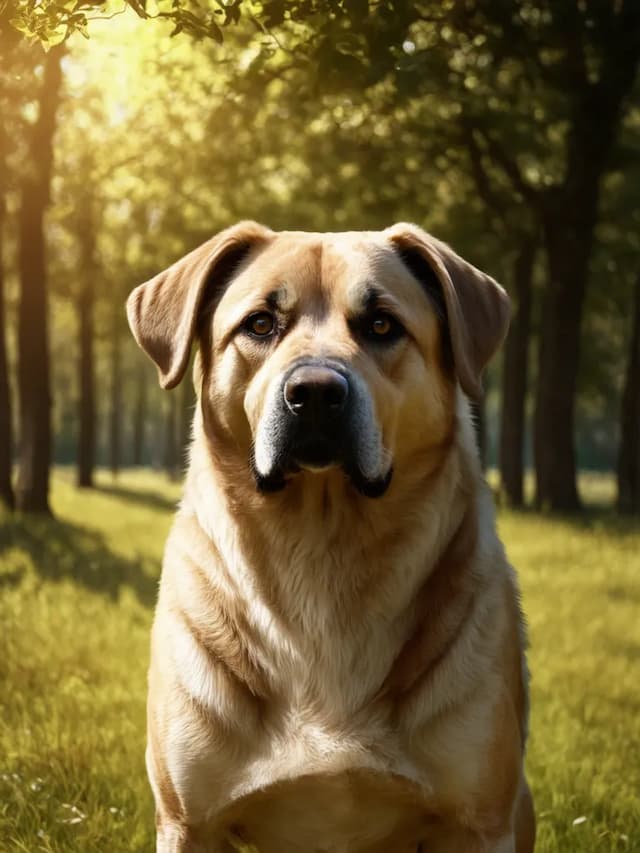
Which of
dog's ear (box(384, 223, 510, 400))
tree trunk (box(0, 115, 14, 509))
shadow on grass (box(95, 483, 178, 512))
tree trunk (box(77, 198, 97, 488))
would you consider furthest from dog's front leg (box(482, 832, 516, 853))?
tree trunk (box(77, 198, 97, 488))

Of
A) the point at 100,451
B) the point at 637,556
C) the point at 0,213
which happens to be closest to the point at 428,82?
the point at 637,556

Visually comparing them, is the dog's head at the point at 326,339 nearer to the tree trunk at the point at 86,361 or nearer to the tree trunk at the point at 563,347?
the tree trunk at the point at 563,347

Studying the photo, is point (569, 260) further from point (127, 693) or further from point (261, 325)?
point (261, 325)

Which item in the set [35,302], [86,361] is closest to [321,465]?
[35,302]

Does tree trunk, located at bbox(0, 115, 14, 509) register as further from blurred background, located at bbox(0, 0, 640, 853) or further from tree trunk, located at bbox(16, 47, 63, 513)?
tree trunk, located at bbox(16, 47, 63, 513)

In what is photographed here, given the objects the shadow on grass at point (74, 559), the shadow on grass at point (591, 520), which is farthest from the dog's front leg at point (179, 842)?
the shadow on grass at point (591, 520)

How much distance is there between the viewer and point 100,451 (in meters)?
79.4

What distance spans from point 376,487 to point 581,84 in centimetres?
1281

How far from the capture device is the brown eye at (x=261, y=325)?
12.8 feet

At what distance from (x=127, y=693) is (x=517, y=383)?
15075mm

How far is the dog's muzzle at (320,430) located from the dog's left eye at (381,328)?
0.34 metres

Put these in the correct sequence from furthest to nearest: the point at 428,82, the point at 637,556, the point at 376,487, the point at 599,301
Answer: the point at 599,301 < the point at 428,82 < the point at 637,556 < the point at 376,487

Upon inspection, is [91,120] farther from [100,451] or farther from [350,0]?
[100,451]

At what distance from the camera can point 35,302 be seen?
1558 centimetres
